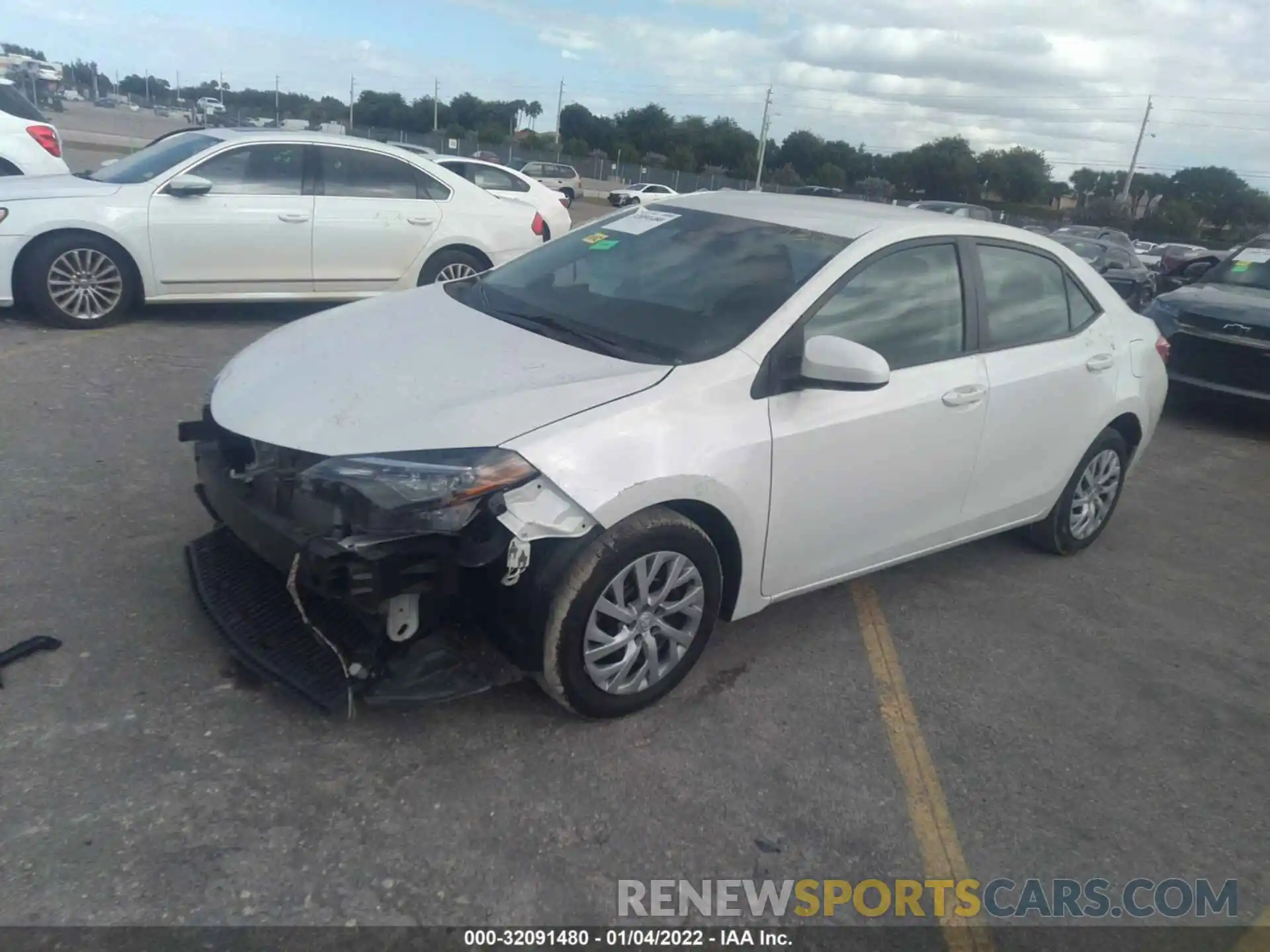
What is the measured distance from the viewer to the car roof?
13.4 feet

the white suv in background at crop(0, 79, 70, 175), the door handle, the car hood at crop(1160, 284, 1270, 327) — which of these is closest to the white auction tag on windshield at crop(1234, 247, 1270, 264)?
the car hood at crop(1160, 284, 1270, 327)

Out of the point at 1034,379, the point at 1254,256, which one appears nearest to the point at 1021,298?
the point at 1034,379

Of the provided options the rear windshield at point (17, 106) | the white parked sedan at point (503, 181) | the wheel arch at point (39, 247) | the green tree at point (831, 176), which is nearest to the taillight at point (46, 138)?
the rear windshield at point (17, 106)

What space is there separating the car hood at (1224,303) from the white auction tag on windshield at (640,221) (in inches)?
249

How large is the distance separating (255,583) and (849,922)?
208cm

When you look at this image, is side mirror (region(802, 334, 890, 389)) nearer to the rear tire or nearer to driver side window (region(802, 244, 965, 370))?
driver side window (region(802, 244, 965, 370))

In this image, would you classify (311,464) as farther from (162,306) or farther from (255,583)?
(162,306)

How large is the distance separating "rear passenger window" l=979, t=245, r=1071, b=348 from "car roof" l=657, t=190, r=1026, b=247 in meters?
0.11

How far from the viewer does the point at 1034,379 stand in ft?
14.5

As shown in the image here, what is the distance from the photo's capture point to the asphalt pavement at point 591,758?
260 centimetres

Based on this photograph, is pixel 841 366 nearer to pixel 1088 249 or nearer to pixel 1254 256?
pixel 1254 256

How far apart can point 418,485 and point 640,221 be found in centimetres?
206

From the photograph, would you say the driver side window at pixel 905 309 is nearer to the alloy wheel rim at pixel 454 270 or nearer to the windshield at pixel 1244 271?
A: the alloy wheel rim at pixel 454 270

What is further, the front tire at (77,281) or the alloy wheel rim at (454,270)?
the alloy wheel rim at (454,270)
